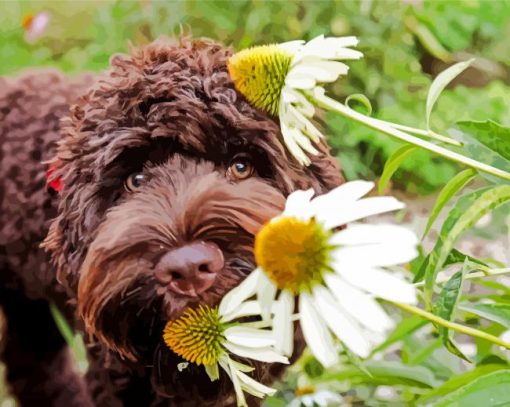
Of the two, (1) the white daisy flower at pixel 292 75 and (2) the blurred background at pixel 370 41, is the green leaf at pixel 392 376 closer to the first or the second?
(2) the blurred background at pixel 370 41

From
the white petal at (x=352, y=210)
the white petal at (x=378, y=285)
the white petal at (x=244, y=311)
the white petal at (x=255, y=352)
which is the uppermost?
the white petal at (x=352, y=210)

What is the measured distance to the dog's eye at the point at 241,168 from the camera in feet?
2.02

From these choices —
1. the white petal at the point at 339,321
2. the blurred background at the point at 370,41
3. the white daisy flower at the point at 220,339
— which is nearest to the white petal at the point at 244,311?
the white daisy flower at the point at 220,339

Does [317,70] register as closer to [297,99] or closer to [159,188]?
[297,99]

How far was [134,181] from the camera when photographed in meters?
0.62

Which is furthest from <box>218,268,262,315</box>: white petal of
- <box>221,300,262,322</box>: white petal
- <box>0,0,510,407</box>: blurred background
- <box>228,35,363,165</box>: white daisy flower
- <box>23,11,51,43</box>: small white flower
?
<box>23,11,51,43</box>: small white flower

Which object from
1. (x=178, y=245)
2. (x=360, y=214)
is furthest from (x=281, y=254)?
(x=178, y=245)

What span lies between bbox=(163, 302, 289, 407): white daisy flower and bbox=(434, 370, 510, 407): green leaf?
139 millimetres

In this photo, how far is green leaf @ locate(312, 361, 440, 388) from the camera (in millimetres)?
742

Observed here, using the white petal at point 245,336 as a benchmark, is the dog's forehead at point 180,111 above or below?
above

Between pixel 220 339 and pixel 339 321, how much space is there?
0.50ft

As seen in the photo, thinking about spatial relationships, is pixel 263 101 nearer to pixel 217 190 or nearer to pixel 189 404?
pixel 217 190

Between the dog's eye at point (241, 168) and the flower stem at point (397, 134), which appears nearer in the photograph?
the flower stem at point (397, 134)

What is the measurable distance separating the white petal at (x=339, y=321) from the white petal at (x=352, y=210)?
0.04 meters
